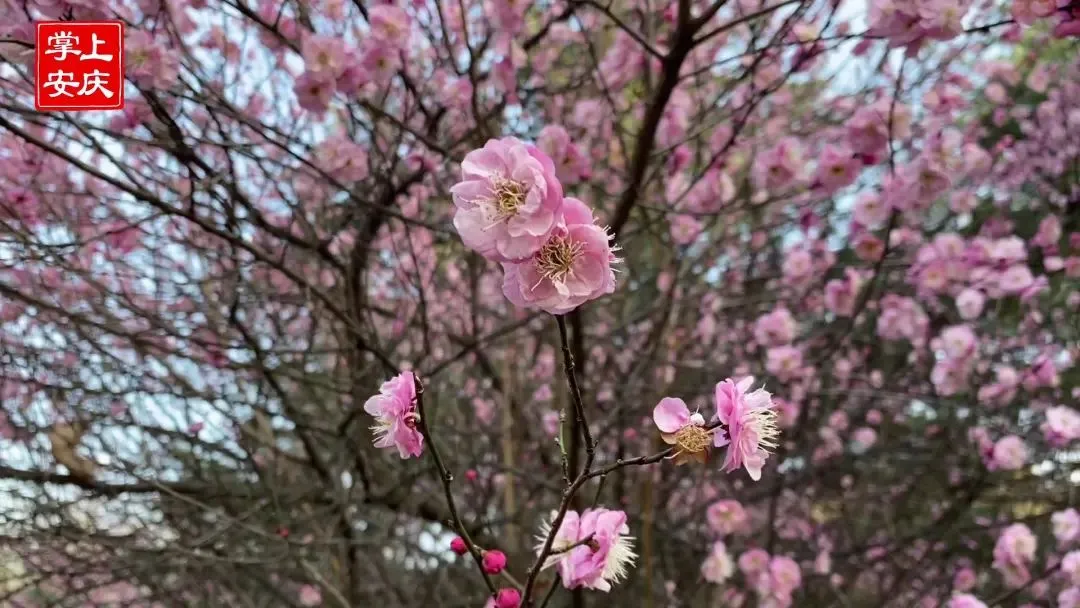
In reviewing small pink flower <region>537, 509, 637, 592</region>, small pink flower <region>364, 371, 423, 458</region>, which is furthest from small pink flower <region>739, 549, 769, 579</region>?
small pink flower <region>364, 371, 423, 458</region>

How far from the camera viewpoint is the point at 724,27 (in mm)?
1577

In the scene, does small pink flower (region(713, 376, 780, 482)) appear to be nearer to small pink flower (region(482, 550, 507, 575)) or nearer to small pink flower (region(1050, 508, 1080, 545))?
small pink flower (region(482, 550, 507, 575))

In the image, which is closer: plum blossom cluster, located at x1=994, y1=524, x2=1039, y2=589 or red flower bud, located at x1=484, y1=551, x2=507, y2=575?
red flower bud, located at x1=484, y1=551, x2=507, y2=575

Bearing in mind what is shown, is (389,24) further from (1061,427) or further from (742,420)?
(1061,427)

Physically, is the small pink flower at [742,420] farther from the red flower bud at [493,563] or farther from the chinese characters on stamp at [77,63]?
the chinese characters on stamp at [77,63]

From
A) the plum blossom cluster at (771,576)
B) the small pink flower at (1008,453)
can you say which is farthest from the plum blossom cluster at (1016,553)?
the plum blossom cluster at (771,576)

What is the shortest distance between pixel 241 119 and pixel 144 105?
0.83 feet

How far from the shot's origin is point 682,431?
879 mm

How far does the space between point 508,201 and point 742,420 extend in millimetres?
350

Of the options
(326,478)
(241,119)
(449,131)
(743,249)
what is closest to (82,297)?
(241,119)

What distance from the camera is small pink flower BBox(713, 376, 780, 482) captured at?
869 millimetres

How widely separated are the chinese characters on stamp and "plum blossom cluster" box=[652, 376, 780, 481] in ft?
4.37

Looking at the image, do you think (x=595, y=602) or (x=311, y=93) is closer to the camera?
(x=311, y=93)

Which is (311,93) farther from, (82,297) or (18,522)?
(18,522)
